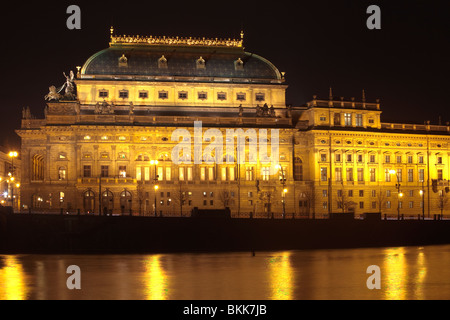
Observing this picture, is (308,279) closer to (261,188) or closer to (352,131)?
(261,188)

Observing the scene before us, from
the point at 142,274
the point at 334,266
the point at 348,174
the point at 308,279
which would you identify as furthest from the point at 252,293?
the point at 348,174

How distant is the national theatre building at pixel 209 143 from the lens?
118 m

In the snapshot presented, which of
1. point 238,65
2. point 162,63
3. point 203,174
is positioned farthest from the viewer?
point 238,65

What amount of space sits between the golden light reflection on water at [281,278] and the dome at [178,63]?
210 ft

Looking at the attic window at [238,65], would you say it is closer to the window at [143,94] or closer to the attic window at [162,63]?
the attic window at [162,63]

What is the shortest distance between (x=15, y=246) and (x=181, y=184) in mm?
39631

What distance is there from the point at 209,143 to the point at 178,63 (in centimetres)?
1728

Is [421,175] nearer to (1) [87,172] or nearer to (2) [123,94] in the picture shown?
(2) [123,94]

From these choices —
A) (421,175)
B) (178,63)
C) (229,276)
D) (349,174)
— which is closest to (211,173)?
(178,63)

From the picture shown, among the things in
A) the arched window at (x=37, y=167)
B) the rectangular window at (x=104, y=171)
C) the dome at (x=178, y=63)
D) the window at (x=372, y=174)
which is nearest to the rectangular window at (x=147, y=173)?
the rectangular window at (x=104, y=171)

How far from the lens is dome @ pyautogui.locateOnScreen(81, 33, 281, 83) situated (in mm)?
126938

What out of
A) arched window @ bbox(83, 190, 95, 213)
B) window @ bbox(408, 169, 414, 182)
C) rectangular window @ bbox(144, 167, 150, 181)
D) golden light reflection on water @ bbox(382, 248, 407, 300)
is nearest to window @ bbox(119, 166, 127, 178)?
rectangular window @ bbox(144, 167, 150, 181)

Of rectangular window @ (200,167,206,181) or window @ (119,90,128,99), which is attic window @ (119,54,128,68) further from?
rectangular window @ (200,167,206,181)

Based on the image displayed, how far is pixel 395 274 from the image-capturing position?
182ft
